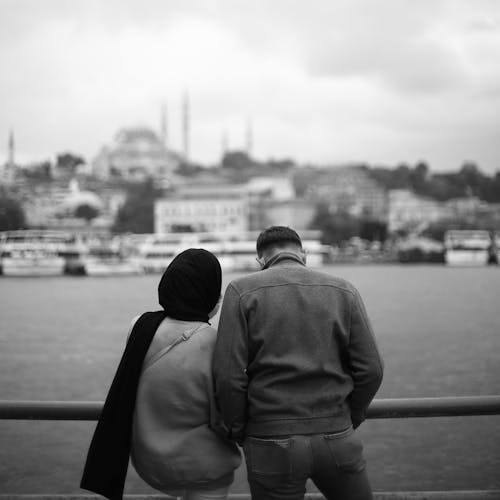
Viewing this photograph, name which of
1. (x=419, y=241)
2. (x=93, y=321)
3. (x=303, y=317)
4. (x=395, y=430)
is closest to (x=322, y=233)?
(x=419, y=241)

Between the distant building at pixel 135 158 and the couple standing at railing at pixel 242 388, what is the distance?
10998 centimetres

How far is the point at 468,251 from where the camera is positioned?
56094mm

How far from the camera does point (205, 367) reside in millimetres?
1925

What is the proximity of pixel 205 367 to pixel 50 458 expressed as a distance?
5.55 m

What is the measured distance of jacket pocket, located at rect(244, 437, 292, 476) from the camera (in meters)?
1.88

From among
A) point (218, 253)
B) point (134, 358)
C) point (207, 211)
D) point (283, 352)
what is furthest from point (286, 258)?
point (207, 211)

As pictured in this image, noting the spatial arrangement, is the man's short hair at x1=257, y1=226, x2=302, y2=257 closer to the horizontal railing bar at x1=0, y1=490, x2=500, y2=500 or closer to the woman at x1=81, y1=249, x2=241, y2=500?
the woman at x1=81, y1=249, x2=241, y2=500

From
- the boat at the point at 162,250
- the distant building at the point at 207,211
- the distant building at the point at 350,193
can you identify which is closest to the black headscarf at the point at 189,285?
the boat at the point at 162,250

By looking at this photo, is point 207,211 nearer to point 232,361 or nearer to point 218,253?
point 218,253

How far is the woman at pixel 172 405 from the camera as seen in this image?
1.92 metres

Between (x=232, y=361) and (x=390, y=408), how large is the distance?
59 cm

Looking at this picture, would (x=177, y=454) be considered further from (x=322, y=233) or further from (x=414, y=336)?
(x=322, y=233)

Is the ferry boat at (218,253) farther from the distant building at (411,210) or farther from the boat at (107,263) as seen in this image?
the distant building at (411,210)

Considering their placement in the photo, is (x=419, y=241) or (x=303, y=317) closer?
(x=303, y=317)
